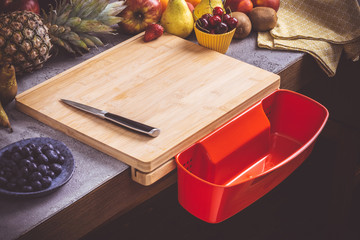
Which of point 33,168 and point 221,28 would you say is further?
point 221,28

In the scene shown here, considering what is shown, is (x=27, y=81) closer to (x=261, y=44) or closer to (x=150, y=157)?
(x=150, y=157)

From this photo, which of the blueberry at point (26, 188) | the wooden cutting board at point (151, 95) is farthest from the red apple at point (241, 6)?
the blueberry at point (26, 188)

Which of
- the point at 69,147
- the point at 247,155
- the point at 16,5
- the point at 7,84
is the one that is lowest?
the point at 247,155

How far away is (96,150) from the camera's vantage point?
121 cm

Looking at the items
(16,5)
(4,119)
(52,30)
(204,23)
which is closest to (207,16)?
(204,23)

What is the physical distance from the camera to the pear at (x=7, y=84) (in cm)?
127

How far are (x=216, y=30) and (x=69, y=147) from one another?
61 cm

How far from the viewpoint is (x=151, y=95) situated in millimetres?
1348

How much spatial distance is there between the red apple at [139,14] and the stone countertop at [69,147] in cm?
6

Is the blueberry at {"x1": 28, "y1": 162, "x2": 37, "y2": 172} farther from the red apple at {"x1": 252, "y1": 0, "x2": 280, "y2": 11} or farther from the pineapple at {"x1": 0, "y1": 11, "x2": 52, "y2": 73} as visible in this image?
the red apple at {"x1": 252, "y1": 0, "x2": 280, "y2": 11}

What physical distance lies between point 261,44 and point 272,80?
26 cm

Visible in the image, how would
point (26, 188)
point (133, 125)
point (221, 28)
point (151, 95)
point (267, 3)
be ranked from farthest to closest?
point (267, 3) < point (221, 28) < point (151, 95) < point (133, 125) < point (26, 188)

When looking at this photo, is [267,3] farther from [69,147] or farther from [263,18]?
[69,147]

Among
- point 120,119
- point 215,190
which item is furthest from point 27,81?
point 215,190
